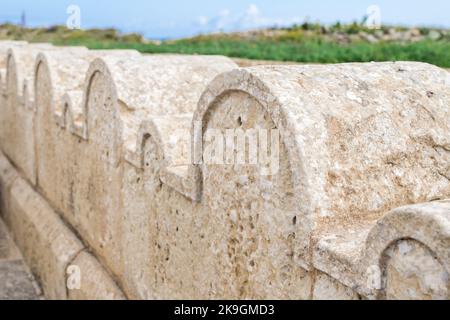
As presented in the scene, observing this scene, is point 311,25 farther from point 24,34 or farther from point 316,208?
point 316,208

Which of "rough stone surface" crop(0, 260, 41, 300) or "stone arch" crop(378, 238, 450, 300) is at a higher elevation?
"stone arch" crop(378, 238, 450, 300)

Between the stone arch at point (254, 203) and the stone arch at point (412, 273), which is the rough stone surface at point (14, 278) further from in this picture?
the stone arch at point (412, 273)

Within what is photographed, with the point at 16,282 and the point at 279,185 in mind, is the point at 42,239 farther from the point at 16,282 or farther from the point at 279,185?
the point at 279,185

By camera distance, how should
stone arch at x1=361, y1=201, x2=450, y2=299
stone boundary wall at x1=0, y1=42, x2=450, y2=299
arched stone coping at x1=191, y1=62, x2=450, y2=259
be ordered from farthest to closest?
1. arched stone coping at x1=191, y1=62, x2=450, y2=259
2. stone boundary wall at x1=0, y1=42, x2=450, y2=299
3. stone arch at x1=361, y1=201, x2=450, y2=299

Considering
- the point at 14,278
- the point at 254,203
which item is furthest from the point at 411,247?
the point at 14,278

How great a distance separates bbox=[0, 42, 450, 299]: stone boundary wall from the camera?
1686 mm

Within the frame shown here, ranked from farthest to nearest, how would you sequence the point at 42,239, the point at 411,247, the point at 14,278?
the point at 14,278, the point at 42,239, the point at 411,247

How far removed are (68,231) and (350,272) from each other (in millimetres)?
3623

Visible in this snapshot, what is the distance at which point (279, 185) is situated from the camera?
2002 mm

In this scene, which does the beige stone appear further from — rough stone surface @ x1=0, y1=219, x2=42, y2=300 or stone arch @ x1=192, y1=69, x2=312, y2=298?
stone arch @ x1=192, y1=69, x2=312, y2=298

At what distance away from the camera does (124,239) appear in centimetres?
367

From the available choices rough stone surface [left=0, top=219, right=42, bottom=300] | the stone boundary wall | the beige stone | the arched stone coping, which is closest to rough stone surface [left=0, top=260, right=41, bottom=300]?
rough stone surface [left=0, top=219, right=42, bottom=300]

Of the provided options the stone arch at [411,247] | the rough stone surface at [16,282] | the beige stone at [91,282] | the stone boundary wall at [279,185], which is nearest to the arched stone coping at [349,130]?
the stone boundary wall at [279,185]

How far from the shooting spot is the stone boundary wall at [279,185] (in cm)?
169
